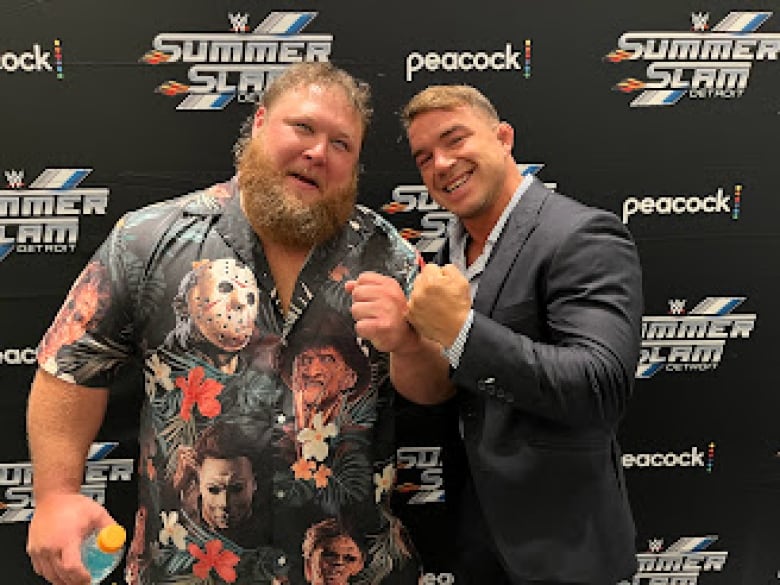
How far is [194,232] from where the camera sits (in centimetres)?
163

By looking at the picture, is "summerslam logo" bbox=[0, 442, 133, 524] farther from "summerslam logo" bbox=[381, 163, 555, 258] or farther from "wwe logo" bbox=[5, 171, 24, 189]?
"summerslam logo" bbox=[381, 163, 555, 258]

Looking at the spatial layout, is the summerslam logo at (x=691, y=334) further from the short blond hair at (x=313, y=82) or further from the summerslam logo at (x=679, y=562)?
the short blond hair at (x=313, y=82)

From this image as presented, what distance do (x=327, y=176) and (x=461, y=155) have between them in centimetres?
32

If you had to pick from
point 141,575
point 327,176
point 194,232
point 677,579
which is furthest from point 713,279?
point 141,575

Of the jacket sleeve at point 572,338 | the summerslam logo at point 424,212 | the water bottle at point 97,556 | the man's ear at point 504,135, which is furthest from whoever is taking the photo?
the summerslam logo at point 424,212

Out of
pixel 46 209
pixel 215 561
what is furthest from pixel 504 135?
pixel 46 209

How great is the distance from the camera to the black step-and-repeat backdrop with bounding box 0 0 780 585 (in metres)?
2.06

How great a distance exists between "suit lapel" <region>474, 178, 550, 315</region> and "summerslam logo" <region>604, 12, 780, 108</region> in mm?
802

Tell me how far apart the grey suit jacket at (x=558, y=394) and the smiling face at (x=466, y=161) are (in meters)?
0.09

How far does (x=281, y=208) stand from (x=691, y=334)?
1.47m

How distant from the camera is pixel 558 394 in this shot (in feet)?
4.66

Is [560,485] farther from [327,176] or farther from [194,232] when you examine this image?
[194,232]

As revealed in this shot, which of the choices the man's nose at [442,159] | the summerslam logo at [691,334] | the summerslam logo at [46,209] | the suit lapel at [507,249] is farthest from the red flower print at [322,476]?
the summerslam logo at [691,334]

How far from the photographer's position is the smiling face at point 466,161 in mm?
1714
